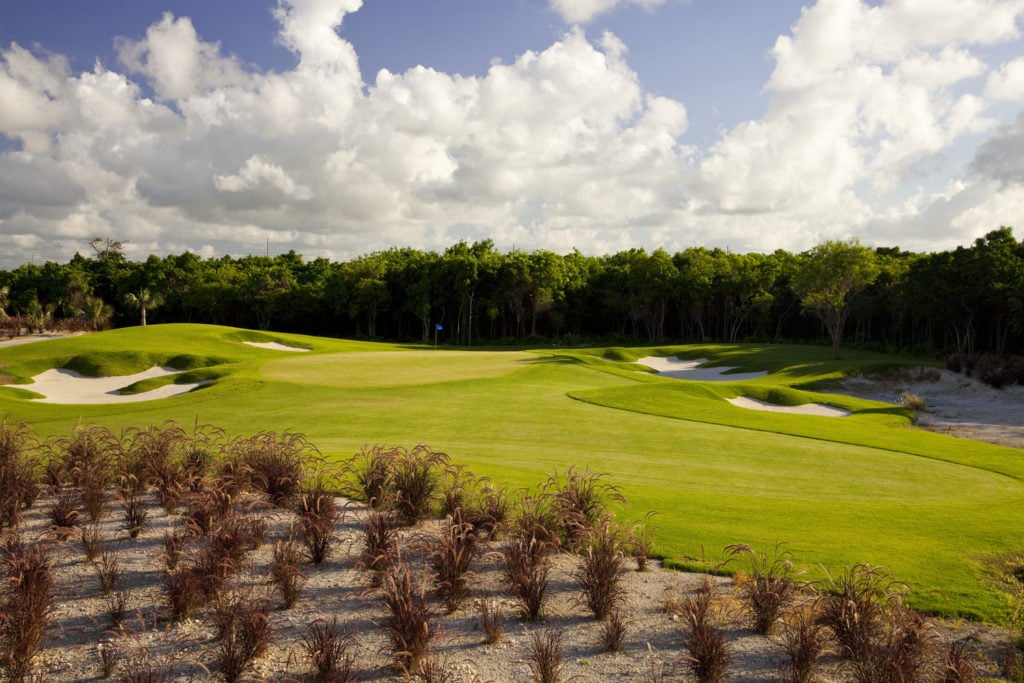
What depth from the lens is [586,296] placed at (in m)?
89.5

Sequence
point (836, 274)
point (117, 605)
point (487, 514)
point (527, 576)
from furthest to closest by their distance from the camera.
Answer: point (836, 274)
point (487, 514)
point (527, 576)
point (117, 605)

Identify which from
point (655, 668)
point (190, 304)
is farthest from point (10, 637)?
point (190, 304)

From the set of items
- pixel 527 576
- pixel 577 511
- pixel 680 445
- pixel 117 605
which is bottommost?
pixel 680 445

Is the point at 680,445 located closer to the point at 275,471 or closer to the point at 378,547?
the point at 275,471

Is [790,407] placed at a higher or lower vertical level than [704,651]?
lower

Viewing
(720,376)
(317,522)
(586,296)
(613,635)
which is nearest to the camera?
→ (613,635)

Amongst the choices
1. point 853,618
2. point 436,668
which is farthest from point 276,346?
point 853,618

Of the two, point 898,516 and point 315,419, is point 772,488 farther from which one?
point 315,419

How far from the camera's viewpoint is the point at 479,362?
132 feet

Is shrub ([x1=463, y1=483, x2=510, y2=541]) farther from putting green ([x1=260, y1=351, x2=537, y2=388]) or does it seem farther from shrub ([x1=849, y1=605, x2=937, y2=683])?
putting green ([x1=260, y1=351, x2=537, y2=388])

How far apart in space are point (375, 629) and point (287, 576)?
115 cm

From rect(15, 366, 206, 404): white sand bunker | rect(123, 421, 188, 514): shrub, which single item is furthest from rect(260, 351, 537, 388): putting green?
rect(123, 421, 188, 514): shrub

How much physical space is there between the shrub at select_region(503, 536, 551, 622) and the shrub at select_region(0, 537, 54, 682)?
13.7 feet

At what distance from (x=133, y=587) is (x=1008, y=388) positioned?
1656 inches
